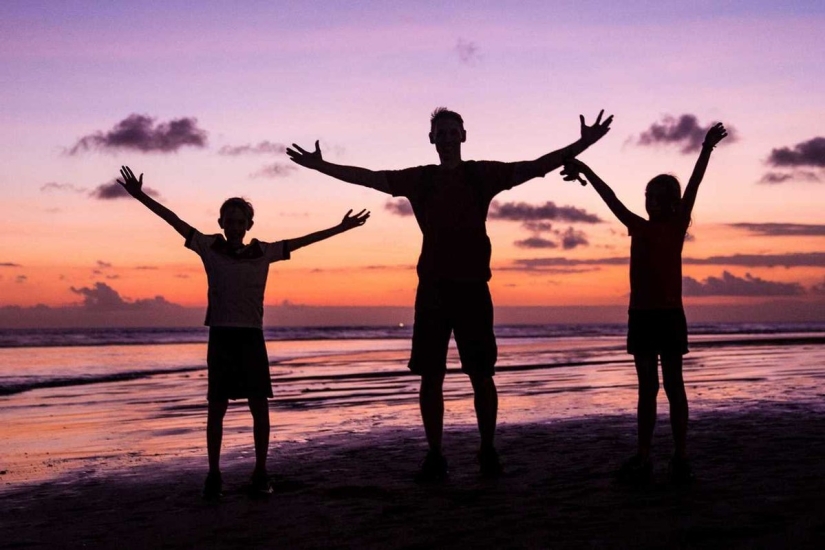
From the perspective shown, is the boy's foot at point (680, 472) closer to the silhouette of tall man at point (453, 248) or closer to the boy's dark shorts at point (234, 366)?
the silhouette of tall man at point (453, 248)

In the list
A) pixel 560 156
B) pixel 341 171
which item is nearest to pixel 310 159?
pixel 341 171

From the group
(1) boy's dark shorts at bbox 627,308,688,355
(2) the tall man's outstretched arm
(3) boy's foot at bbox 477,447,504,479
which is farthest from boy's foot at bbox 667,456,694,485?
(2) the tall man's outstretched arm

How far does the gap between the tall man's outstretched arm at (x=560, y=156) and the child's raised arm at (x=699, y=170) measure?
2.12 feet

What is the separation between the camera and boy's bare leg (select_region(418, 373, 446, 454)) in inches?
226

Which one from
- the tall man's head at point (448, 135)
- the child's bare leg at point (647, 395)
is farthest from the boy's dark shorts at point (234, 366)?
the child's bare leg at point (647, 395)

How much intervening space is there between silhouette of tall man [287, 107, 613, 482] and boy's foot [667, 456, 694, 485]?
1146mm

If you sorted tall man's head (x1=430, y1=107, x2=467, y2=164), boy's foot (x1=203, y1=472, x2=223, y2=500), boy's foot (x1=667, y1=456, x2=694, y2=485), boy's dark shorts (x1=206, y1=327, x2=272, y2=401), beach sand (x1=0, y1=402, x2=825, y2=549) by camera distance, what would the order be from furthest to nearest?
1. tall man's head (x1=430, y1=107, x2=467, y2=164)
2. boy's dark shorts (x1=206, y1=327, x2=272, y2=401)
3. boy's foot (x1=203, y1=472, x2=223, y2=500)
4. boy's foot (x1=667, y1=456, x2=694, y2=485)
5. beach sand (x1=0, y1=402, x2=825, y2=549)

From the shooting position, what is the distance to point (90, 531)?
4.44m

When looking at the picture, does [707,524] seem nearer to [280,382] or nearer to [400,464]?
[400,464]

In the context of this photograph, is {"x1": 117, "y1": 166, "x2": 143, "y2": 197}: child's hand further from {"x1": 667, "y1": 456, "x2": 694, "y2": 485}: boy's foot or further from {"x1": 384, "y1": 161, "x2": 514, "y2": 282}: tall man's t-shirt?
{"x1": 667, "y1": 456, "x2": 694, "y2": 485}: boy's foot

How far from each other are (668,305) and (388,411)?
16.8 ft

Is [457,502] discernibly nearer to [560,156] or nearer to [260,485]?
[260,485]

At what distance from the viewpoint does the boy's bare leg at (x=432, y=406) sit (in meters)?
5.74

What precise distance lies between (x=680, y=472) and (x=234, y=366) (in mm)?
2715
